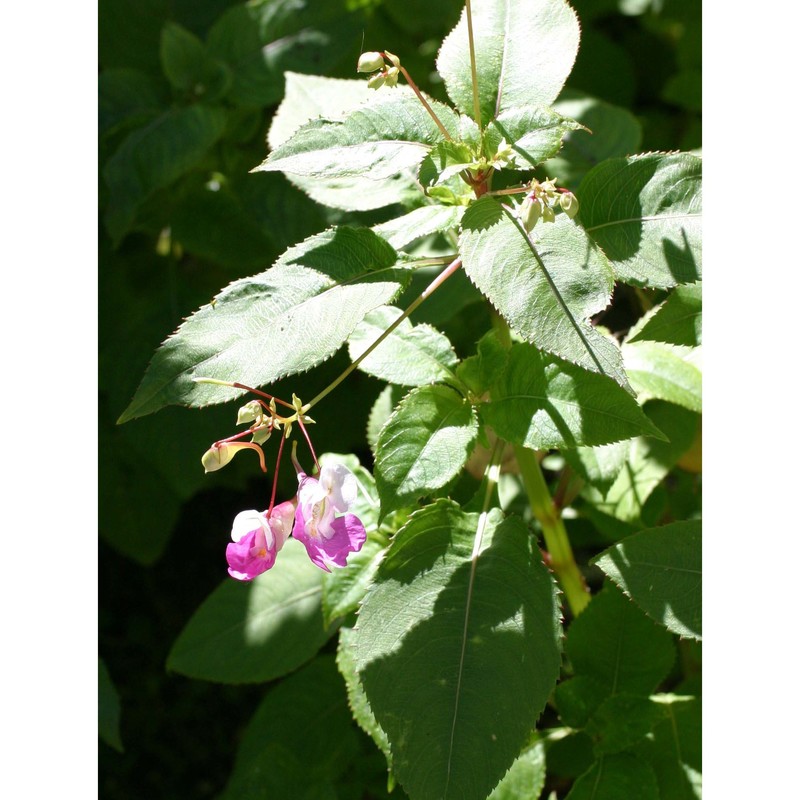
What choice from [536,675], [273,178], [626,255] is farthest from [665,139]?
[536,675]

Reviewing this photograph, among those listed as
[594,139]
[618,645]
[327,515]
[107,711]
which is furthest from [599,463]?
[107,711]

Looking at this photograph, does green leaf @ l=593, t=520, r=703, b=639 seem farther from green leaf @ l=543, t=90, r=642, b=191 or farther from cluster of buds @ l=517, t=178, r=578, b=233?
green leaf @ l=543, t=90, r=642, b=191

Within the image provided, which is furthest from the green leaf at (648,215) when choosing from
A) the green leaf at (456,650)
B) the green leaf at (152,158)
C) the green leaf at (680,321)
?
the green leaf at (152,158)

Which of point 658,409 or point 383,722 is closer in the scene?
point 383,722

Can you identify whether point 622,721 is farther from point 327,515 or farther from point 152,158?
point 152,158

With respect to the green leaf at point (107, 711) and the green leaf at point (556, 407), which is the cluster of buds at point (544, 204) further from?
the green leaf at point (107, 711)

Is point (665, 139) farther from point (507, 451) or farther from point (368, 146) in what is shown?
point (368, 146)
